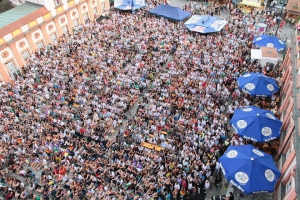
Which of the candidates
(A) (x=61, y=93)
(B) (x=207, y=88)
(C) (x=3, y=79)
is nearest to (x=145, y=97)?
(B) (x=207, y=88)

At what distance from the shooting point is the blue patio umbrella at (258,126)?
1878 centimetres

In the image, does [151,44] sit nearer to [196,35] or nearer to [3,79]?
[196,35]

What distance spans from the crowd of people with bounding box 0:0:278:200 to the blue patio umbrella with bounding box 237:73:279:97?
1.19 meters

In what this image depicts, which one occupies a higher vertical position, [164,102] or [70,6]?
[70,6]

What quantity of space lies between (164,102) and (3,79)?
1656 cm

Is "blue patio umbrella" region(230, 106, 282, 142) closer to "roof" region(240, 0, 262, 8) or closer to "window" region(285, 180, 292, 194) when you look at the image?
"window" region(285, 180, 292, 194)

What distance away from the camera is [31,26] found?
2900 cm

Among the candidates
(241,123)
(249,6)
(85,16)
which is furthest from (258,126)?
(85,16)

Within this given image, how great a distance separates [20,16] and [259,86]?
82.6ft

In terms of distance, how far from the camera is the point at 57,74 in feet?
87.6

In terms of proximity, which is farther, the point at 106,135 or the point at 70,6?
the point at 70,6

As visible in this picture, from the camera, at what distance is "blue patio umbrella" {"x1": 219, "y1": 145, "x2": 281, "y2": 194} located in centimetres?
1562

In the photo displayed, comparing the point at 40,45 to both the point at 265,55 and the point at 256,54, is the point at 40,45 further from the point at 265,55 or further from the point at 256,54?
the point at 265,55

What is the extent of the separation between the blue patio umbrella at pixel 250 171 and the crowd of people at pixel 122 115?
6.57 ft
